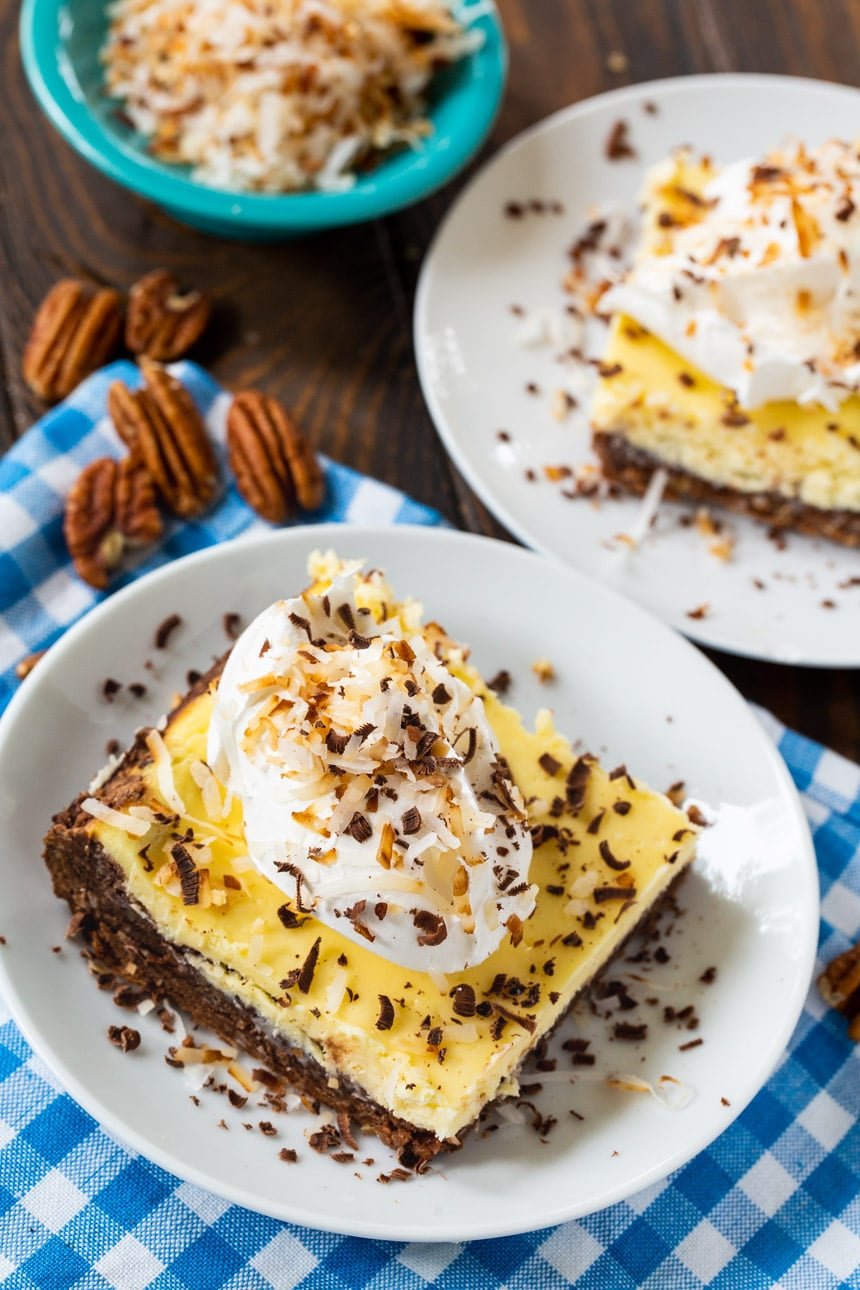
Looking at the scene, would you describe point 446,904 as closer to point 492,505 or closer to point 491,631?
point 491,631

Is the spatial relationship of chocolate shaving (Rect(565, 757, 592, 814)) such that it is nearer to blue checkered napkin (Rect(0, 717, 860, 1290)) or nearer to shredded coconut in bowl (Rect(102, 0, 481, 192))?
blue checkered napkin (Rect(0, 717, 860, 1290))

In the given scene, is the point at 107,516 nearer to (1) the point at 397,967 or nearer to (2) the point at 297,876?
(2) the point at 297,876

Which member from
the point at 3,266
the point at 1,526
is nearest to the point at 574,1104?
the point at 1,526

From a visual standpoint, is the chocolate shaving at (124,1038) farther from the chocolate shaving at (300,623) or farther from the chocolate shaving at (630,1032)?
A: the chocolate shaving at (630,1032)

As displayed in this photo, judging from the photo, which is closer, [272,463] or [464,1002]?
[464,1002]

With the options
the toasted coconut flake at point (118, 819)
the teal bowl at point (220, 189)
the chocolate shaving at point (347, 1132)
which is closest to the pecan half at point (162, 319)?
the teal bowl at point (220, 189)

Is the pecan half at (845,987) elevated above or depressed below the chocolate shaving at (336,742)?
below

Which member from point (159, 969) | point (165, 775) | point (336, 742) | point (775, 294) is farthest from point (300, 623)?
point (775, 294)
